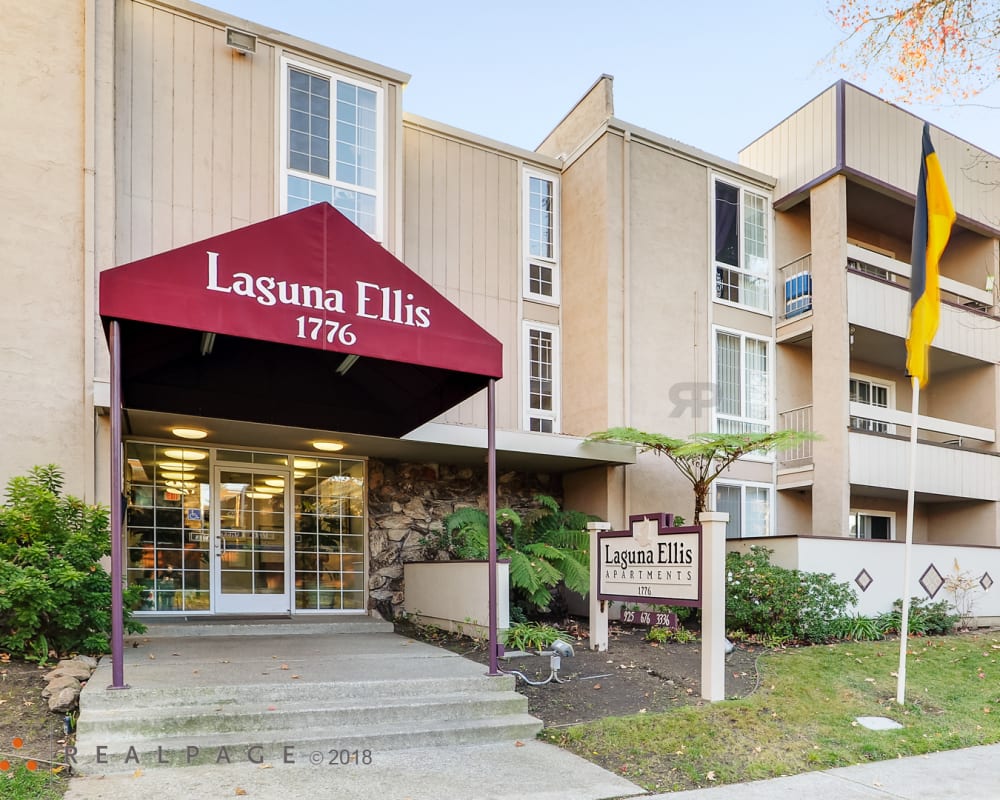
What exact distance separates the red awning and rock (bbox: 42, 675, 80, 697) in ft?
8.88

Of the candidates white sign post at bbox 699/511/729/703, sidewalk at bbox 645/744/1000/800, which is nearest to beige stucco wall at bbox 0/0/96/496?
white sign post at bbox 699/511/729/703

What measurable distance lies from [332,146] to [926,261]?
25.1ft

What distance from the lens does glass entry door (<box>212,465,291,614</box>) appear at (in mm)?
10828

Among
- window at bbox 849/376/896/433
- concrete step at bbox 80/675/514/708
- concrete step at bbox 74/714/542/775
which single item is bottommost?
concrete step at bbox 74/714/542/775

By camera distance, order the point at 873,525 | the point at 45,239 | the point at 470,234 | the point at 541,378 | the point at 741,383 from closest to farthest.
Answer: the point at 45,239
the point at 470,234
the point at 541,378
the point at 741,383
the point at 873,525

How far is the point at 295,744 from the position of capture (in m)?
5.50

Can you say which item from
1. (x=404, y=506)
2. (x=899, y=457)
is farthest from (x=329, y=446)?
(x=899, y=457)

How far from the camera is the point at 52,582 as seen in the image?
692cm

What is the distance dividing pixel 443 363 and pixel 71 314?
189 inches

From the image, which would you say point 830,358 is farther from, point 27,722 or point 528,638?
point 27,722

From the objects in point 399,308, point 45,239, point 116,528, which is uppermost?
point 45,239

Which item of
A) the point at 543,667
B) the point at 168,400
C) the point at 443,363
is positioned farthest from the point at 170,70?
the point at 543,667

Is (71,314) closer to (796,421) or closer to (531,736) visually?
(531,736)

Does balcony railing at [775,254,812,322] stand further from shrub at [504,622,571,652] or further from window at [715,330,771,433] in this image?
shrub at [504,622,571,652]
